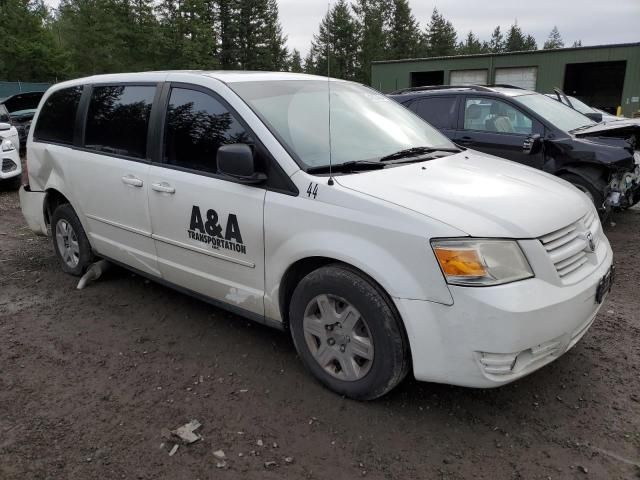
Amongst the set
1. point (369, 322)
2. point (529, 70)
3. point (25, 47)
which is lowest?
point (369, 322)

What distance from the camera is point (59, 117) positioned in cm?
482

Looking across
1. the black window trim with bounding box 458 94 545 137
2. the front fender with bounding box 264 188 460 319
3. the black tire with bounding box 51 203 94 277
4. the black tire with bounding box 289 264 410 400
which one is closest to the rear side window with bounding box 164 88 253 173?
the front fender with bounding box 264 188 460 319

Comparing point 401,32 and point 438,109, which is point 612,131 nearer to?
point 438,109

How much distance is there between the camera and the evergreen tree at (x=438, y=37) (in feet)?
221

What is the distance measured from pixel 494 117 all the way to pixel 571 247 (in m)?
4.67

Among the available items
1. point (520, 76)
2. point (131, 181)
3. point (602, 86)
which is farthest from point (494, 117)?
point (602, 86)

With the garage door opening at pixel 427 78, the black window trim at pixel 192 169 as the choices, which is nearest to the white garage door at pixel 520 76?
the garage door opening at pixel 427 78

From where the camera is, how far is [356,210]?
2.72 meters

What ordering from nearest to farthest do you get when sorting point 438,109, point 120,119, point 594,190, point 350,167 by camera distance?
point 350,167 < point 120,119 < point 594,190 < point 438,109

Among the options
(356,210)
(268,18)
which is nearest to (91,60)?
(268,18)

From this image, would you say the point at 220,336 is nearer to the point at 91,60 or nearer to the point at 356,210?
the point at 356,210

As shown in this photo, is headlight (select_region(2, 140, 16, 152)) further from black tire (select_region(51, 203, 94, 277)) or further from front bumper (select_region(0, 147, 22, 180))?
black tire (select_region(51, 203, 94, 277))

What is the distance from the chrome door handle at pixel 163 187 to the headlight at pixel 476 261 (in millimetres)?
1907

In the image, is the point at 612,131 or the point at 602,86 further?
the point at 602,86
